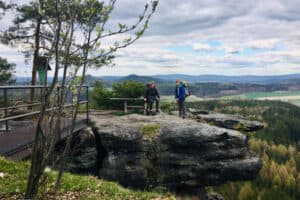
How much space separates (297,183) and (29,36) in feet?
220

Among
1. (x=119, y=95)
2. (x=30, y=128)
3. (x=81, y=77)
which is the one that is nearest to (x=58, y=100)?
(x=81, y=77)

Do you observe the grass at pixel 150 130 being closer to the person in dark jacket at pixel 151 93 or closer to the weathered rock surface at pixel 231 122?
the person in dark jacket at pixel 151 93

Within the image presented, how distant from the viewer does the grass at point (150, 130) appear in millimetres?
20328

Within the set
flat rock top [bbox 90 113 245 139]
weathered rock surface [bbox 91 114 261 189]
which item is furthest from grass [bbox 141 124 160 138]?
flat rock top [bbox 90 113 245 139]

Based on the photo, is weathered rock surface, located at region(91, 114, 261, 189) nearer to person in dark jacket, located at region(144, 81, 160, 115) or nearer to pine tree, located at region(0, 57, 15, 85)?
person in dark jacket, located at region(144, 81, 160, 115)

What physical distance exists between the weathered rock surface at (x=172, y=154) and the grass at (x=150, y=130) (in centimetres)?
8

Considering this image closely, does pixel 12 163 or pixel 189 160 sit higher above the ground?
pixel 12 163

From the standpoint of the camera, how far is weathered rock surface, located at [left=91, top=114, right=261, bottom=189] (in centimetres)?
1977

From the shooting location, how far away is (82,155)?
19.4m

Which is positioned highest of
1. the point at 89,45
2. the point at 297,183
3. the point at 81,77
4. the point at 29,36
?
the point at 29,36

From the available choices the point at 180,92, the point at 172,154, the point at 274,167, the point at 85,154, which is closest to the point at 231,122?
the point at 180,92

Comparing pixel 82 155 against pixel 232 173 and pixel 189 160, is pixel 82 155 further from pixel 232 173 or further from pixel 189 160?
pixel 232 173

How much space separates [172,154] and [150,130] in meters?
1.88

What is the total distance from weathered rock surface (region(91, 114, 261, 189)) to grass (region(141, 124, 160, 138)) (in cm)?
8
